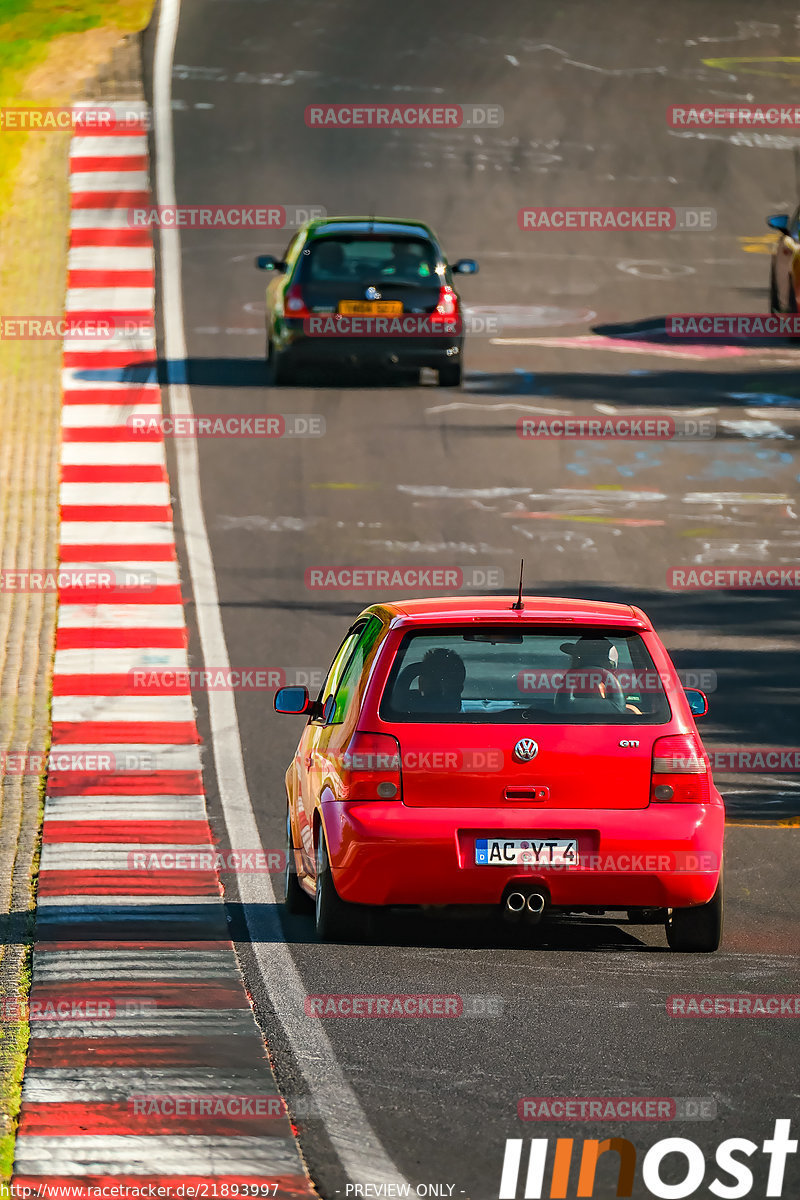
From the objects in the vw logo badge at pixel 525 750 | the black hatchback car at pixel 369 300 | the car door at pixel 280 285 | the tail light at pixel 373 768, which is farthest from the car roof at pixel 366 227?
the vw logo badge at pixel 525 750

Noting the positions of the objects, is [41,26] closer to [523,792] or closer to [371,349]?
[371,349]

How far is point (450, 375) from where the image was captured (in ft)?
75.8

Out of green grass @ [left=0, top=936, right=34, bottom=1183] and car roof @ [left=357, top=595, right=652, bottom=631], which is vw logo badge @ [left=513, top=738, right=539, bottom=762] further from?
green grass @ [left=0, top=936, right=34, bottom=1183]

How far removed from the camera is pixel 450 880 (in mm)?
8539

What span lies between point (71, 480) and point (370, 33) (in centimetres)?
1937

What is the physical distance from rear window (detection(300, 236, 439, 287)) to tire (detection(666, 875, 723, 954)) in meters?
13.8

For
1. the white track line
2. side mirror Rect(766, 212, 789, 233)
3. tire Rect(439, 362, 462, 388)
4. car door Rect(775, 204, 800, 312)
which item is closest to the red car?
the white track line

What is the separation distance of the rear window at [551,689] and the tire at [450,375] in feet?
44.6

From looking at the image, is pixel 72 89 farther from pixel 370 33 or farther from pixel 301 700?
pixel 301 700

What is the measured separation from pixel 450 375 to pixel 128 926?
14.3 metres

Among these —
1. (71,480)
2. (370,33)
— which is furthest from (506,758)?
(370,33)

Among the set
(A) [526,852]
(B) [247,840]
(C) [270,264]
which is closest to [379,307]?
(C) [270,264]

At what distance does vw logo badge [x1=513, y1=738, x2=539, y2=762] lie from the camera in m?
8.66

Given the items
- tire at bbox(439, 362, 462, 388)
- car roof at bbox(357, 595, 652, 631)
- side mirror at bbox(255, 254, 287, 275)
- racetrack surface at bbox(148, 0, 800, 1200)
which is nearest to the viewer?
racetrack surface at bbox(148, 0, 800, 1200)
